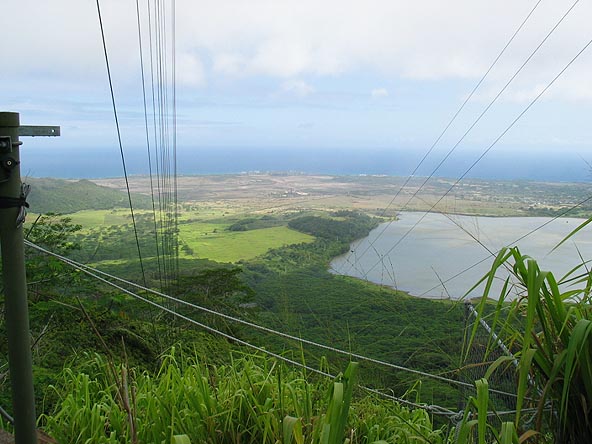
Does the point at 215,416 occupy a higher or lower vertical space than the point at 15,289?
A: lower

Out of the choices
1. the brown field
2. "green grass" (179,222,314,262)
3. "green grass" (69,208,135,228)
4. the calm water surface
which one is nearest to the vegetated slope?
"green grass" (69,208,135,228)

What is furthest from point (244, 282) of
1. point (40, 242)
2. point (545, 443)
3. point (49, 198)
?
point (545, 443)

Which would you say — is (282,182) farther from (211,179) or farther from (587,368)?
(587,368)

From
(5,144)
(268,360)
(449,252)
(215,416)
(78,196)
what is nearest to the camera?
(5,144)

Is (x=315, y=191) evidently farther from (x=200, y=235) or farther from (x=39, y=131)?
(x=39, y=131)

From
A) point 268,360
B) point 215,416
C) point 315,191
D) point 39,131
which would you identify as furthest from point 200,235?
point 39,131

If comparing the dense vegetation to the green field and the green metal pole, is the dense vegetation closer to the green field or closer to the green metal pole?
the green field
